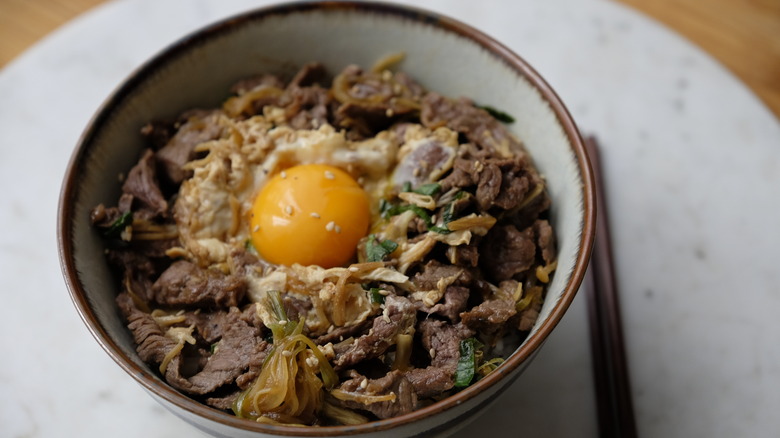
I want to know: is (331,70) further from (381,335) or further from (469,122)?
(381,335)

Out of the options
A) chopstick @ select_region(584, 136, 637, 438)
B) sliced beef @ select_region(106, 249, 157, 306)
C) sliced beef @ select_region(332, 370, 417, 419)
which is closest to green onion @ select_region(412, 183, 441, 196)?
chopstick @ select_region(584, 136, 637, 438)

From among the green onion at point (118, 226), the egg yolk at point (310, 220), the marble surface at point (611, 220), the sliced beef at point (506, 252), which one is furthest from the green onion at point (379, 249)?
the green onion at point (118, 226)

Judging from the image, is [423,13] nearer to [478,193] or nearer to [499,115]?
[499,115]

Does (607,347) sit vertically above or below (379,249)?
below

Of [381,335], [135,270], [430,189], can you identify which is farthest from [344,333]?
[135,270]

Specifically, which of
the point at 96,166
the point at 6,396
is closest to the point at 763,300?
the point at 96,166

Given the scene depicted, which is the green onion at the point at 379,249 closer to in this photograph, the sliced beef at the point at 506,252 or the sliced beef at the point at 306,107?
the sliced beef at the point at 506,252
